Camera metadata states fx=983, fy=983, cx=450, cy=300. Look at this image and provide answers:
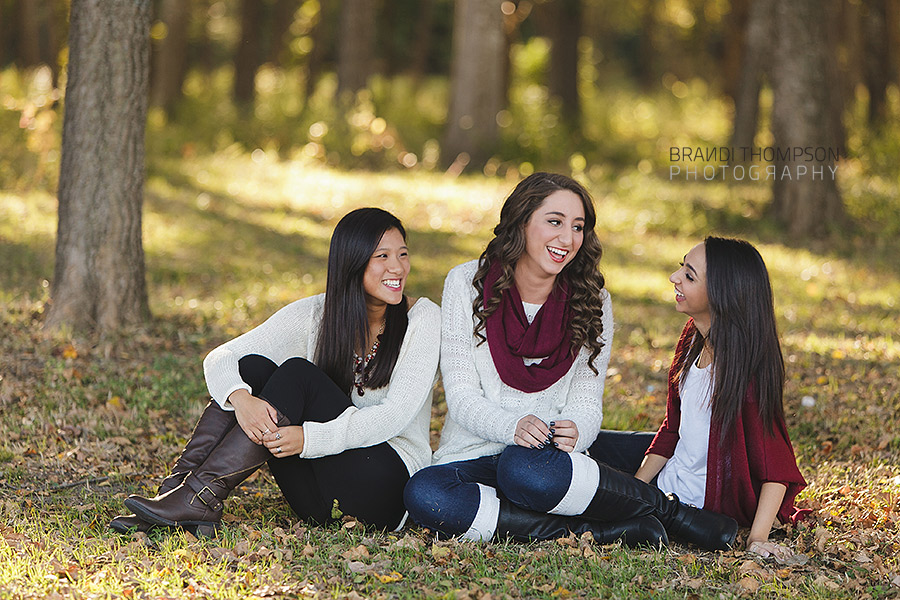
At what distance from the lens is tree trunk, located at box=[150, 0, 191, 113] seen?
Answer: 17844 millimetres

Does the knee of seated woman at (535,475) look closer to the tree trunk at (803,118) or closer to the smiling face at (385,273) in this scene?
the smiling face at (385,273)

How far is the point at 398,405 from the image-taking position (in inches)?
164

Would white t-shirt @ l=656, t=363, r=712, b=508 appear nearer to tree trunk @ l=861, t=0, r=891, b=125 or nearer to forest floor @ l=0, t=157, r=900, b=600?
forest floor @ l=0, t=157, r=900, b=600

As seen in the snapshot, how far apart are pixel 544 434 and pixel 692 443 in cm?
70

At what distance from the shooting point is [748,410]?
A: 408cm

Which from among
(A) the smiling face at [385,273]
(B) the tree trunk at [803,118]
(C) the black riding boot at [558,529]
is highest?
(B) the tree trunk at [803,118]

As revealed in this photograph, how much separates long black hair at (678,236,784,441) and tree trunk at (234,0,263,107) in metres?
17.3

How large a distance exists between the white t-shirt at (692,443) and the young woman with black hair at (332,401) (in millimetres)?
1103

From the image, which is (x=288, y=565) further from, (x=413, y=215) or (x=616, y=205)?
(x=616, y=205)

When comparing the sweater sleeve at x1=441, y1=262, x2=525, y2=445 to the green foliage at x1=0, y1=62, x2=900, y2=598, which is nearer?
the green foliage at x1=0, y1=62, x2=900, y2=598

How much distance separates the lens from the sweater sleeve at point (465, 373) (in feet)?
13.6

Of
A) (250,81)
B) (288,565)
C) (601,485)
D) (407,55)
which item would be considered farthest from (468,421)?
(407,55)

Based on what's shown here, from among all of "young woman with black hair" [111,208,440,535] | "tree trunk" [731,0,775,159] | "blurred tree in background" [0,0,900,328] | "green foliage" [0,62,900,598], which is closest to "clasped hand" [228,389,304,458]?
"young woman with black hair" [111,208,440,535]

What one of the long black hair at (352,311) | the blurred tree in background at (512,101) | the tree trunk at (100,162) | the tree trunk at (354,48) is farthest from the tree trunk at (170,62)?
the long black hair at (352,311)
